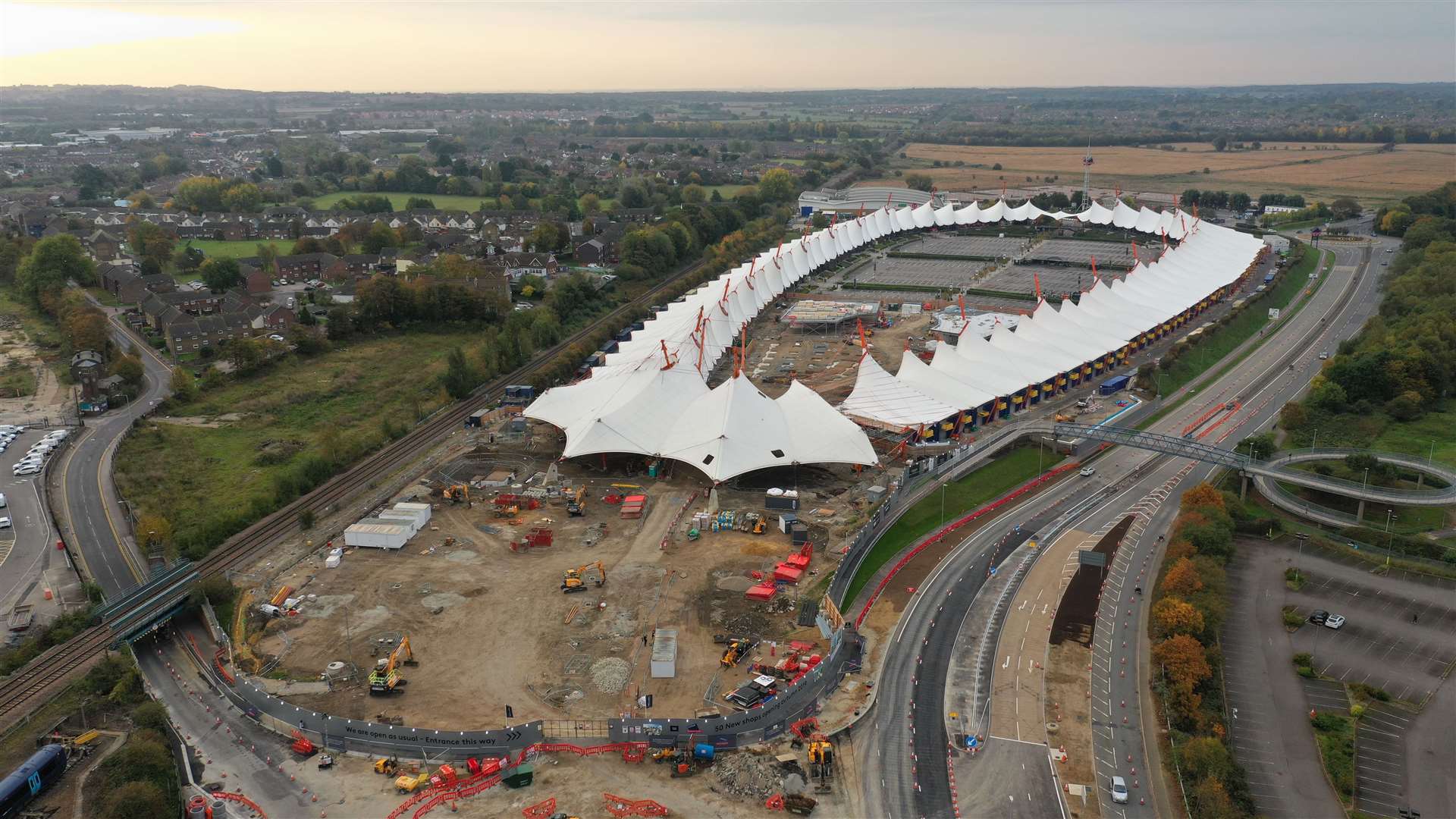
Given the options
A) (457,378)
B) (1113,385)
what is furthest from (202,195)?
(1113,385)

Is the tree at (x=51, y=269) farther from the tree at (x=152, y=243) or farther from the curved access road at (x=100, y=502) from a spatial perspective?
the curved access road at (x=100, y=502)

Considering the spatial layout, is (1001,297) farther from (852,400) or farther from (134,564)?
(134,564)

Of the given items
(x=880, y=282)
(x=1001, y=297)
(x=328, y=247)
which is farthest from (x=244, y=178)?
(x=1001, y=297)

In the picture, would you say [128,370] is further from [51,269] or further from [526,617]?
[526,617]

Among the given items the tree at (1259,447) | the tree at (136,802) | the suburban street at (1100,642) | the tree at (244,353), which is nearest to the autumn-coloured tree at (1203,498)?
the suburban street at (1100,642)

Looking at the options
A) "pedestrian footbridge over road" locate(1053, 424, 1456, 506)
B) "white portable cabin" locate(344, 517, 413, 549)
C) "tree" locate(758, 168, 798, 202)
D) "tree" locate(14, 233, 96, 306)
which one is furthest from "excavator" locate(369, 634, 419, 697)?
"tree" locate(758, 168, 798, 202)
